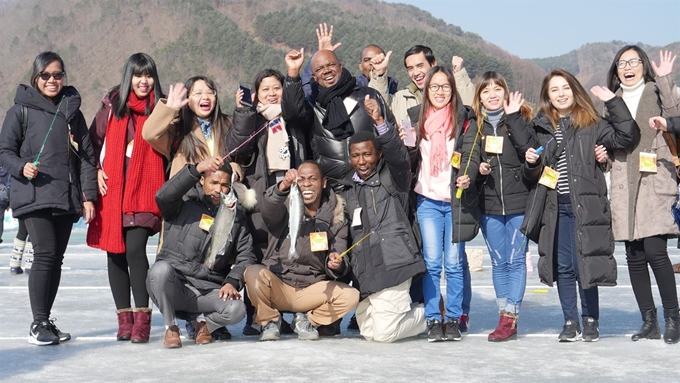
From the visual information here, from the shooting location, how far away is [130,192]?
6293 millimetres

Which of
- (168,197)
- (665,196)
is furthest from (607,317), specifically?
(168,197)

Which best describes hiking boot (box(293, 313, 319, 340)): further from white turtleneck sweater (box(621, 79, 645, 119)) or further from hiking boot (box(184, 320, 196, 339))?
white turtleneck sweater (box(621, 79, 645, 119))

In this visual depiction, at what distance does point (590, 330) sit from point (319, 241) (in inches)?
72.0

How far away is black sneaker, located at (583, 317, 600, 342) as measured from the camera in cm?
628

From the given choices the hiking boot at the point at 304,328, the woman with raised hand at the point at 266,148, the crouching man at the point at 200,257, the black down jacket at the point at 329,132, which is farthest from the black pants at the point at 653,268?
the crouching man at the point at 200,257

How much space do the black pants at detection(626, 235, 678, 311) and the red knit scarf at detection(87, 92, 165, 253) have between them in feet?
10.2

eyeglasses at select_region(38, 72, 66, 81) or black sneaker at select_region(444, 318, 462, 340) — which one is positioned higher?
eyeglasses at select_region(38, 72, 66, 81)

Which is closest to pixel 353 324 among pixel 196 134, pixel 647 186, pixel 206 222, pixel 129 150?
pixel 206 222

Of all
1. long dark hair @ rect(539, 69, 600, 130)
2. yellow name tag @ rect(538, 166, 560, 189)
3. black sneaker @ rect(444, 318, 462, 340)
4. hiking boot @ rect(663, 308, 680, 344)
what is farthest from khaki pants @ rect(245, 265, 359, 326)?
hiking boot @ rect(663, 308, 680, 344)

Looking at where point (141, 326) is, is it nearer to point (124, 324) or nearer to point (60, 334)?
point (124, 324)

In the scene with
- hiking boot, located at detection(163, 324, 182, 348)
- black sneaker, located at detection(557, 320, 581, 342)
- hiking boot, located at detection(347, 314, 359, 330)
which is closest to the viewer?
hiking boot, located at detection(163, 324, 182, 348)

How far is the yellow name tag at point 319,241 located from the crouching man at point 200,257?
1.64ft

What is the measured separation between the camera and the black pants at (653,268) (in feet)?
20.4

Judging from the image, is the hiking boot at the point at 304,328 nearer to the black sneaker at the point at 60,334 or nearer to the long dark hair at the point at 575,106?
the black sneaker at the point at 60,334
